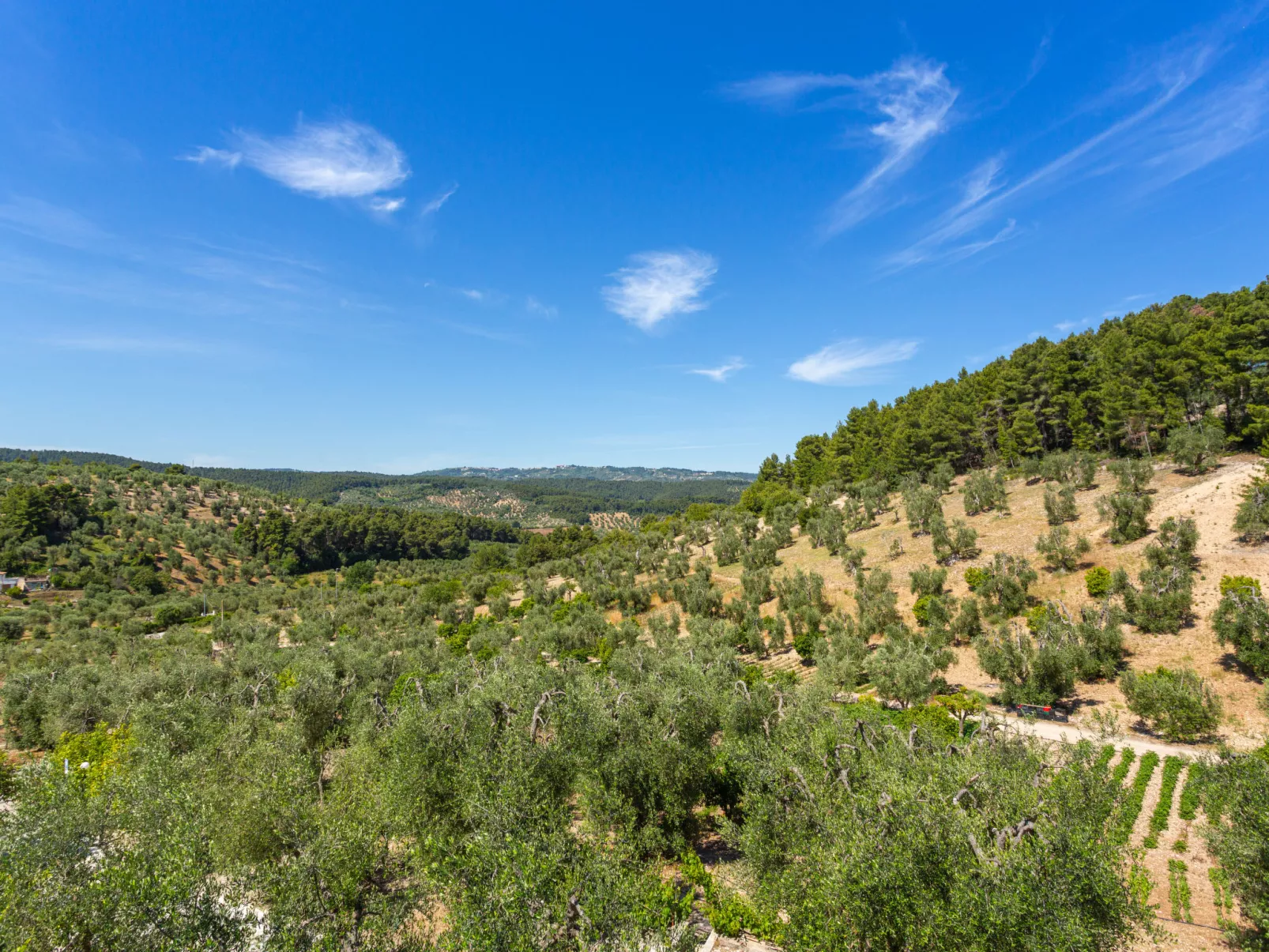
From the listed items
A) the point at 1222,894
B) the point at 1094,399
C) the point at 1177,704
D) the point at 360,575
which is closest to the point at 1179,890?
the point at 1222,894

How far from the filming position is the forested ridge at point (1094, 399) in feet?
179

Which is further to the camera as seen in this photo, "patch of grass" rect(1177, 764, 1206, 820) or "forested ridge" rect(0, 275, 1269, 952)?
"patch of grass" rect(1177, 764, 1206, 820)

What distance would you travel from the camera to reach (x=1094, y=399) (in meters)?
67.6

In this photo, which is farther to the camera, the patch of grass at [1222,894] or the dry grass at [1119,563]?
the dry grass at [1119,563]

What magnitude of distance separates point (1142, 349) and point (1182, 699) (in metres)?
56.2

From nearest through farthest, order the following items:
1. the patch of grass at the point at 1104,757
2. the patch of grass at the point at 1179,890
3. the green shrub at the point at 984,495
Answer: the patch of grass at the point at 1179,890 → the patch of grass at the point at 1104,757 → the green shrub at the point at 984,495

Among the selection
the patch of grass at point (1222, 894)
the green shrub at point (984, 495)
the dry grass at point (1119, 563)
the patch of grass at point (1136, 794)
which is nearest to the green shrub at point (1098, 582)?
the dry grass at point (1119, 563)

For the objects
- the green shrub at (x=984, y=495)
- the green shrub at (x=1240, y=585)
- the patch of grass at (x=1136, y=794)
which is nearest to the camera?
the patch of grass at (x=1136, y=794)

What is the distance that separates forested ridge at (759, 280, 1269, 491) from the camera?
179 feet

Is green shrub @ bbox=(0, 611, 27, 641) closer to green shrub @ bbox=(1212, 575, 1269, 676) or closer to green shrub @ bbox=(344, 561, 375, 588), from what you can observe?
green shrub @ bbox=(344, 561, 375, 588)

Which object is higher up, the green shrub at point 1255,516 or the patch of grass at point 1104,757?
the green shrub at point 1255,516

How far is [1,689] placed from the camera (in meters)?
36.2

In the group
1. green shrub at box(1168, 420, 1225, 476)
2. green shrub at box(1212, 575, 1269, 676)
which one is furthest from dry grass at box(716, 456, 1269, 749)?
green shrub at box(1168, 420, 1225, 476)

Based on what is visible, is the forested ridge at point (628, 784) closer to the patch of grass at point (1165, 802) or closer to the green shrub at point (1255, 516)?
the green shrub at point (1255, 516)
